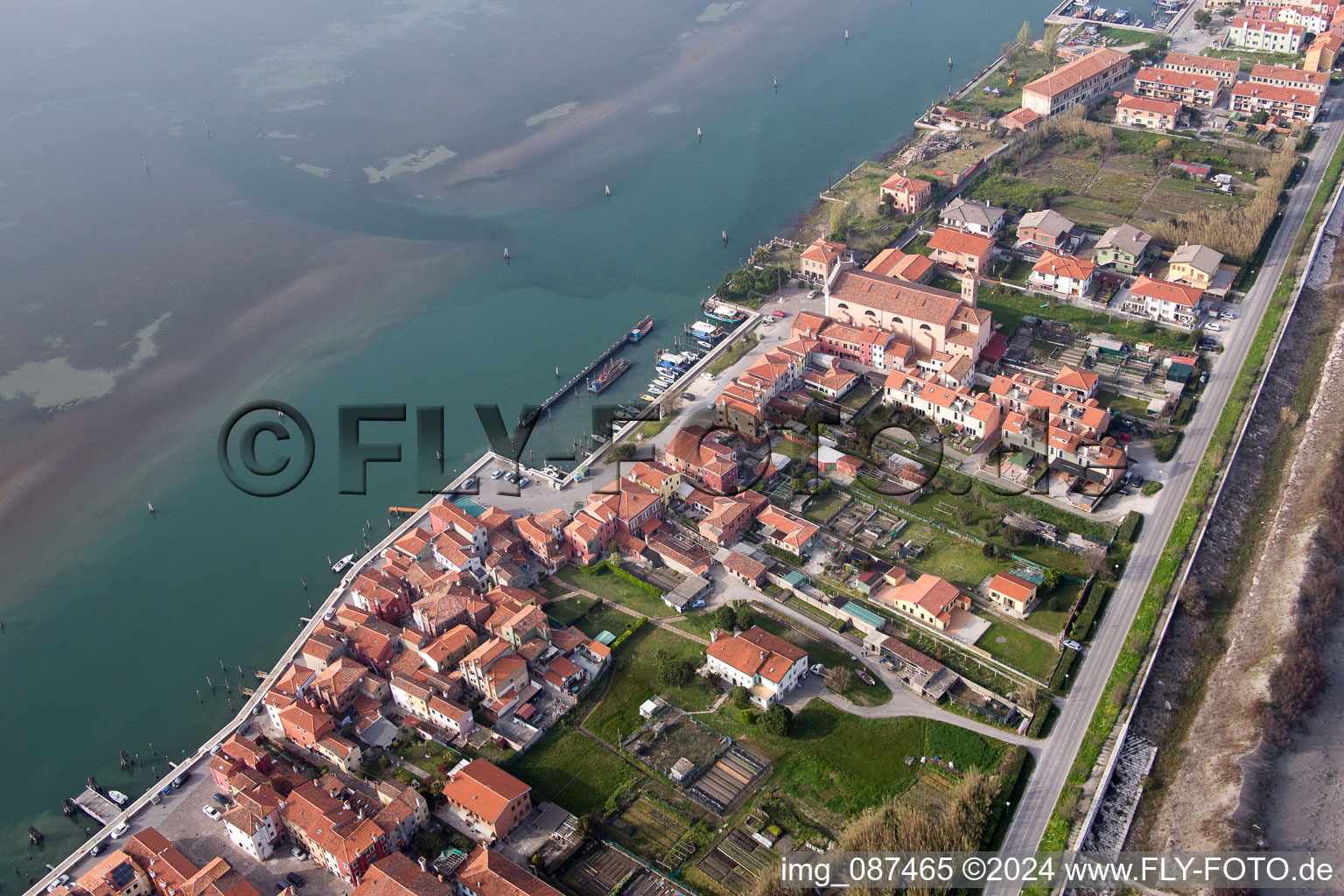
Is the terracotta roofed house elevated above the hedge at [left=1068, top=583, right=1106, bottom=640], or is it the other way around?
the terracotta roofed house

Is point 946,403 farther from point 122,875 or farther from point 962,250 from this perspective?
point 122,875

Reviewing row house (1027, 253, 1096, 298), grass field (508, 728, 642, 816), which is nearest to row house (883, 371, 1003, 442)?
row house (1027, 253, 1096, 298)

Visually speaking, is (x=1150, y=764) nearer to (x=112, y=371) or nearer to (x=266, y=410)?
(x=266, y=410)

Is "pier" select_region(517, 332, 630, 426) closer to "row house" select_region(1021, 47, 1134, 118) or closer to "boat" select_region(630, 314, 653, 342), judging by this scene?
"boat" select_region(630, 314, 653, 342)

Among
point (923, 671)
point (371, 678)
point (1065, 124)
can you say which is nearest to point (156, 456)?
point (371, 678)

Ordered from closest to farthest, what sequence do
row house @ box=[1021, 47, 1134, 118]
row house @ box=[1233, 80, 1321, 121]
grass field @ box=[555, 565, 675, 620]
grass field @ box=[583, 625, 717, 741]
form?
grass field @ box=[583, 625, 717, 741], grass field @ box=[555, 565, 675, 620], row house @ box=[1233, 80, 1321, 121], row house @ box=[1021, 47, 1134, 118]

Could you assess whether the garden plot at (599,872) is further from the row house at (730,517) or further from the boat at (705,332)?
the boat at (705,332)
